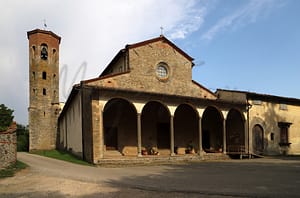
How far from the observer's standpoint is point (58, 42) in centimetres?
3828

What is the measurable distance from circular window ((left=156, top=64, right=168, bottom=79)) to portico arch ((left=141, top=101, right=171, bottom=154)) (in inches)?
86.3

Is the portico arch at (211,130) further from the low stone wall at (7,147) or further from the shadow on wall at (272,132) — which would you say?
the low stone wall at (7,147)

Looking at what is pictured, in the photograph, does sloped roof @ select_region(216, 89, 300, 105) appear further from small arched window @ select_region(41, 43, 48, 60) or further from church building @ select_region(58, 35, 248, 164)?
small arched window @ select_region(41, 43, 48, 60)

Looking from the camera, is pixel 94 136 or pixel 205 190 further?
pixel 94 136

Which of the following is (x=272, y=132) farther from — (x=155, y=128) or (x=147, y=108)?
(x=147, y=108)

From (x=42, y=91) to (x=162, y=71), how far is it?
1924 centimetres

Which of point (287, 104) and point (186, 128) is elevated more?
point (287, 104)

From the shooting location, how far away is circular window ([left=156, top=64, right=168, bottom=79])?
23.0 m

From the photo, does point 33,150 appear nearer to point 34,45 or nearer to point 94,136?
point 34,45

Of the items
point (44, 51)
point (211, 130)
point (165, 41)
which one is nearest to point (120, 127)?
point (165, 41)

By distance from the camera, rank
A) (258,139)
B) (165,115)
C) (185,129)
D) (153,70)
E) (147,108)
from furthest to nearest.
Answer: (258,139) < (185,129) < (165,115) < (147,108) < (153,70)

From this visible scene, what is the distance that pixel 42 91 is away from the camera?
36.1 metres

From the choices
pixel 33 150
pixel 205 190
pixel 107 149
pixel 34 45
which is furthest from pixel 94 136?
pixel 34 45

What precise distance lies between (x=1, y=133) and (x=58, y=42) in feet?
86.1
